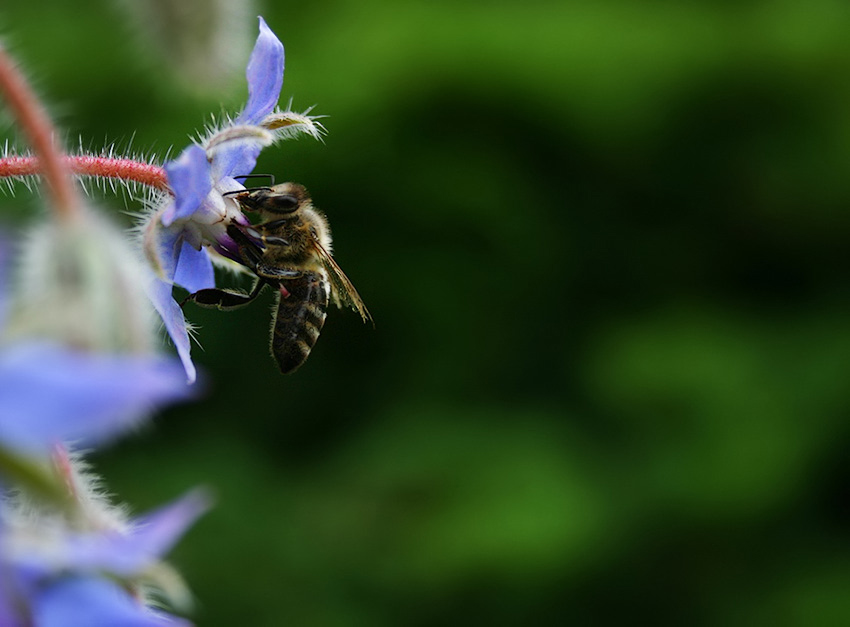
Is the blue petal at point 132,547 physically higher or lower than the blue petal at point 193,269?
lower

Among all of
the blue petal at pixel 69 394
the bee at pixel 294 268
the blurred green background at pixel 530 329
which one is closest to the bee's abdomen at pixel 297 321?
the bee at pixel 294 268

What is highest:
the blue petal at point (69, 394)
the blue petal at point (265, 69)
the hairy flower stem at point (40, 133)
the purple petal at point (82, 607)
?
the blue petal at point (265, 69)

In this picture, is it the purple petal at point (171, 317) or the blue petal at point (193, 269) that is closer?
the purple petal at point (171, 317)

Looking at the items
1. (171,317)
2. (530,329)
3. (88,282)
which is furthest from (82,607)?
(530,329)

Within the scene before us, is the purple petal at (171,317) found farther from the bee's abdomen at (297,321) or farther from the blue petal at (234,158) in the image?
the bee's abdomen at (297,321)

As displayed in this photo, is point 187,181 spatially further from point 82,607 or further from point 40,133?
point 82,607

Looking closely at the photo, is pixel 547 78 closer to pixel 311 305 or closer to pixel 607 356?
pixel 607 356

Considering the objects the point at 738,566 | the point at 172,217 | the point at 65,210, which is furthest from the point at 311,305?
the point at 738,566
